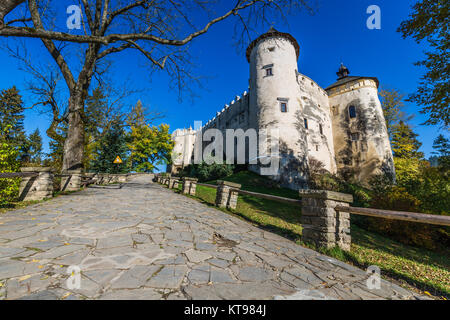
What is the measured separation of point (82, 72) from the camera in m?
8.83

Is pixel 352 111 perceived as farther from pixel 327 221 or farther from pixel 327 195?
pixel 327 221

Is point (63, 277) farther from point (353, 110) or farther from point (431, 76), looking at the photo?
point (353, 110)

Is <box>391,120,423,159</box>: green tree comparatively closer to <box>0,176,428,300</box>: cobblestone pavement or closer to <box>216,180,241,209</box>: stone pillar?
<box>216,180,241,209</box>: stone pillar

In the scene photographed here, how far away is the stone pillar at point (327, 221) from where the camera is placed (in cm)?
344

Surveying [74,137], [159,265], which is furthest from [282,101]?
[159,265]

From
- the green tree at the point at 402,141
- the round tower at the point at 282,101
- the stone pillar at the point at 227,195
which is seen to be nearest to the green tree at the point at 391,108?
the green tree at the point at 402,141

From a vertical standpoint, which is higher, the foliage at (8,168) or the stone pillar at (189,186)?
the foliage at (8,168)

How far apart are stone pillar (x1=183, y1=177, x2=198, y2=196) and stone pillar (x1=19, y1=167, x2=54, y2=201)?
225 inches

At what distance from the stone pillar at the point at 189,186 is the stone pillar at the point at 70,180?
16.8 ft

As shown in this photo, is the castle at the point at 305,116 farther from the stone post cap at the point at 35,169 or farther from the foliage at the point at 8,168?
the foliage at the point at 8,168

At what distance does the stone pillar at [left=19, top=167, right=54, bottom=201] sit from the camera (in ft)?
18.1

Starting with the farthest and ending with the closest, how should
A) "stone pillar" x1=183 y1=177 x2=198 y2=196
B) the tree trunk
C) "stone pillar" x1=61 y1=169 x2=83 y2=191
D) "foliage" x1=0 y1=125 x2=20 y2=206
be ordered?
"stone pillar" x1=183 y1=177 x2=198 y2=196 < the tree trunk < "stone pillar" x1=61 y1=169 x2=83 y2=191 < "foliage" x1=0 y1=125 x2=20 y2=206

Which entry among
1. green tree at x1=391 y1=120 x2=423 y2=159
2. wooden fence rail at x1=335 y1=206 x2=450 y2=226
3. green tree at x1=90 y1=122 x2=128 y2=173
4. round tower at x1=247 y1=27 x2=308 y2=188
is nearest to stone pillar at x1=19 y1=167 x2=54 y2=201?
wooden fence rail at x1=335 y1=206 x2=450 y2=226
